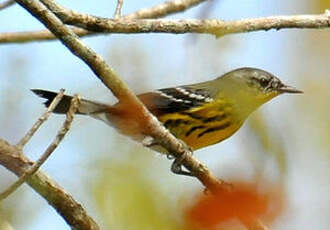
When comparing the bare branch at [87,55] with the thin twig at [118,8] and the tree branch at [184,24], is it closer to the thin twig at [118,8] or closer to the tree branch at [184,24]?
the tree branch at [184,24]

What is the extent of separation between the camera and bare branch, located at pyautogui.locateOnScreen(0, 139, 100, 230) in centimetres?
251

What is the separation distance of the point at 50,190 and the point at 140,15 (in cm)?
231

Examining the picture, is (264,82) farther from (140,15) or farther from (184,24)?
(184,24)

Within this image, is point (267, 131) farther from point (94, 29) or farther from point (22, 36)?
point (22, 36)

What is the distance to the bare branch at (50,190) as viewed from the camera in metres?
2.51

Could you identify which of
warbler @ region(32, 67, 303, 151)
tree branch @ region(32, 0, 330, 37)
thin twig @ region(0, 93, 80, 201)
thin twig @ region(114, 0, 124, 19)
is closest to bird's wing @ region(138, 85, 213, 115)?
warbler @ region(32, 67, 303, 151)

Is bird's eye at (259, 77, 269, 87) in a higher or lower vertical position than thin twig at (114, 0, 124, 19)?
higher

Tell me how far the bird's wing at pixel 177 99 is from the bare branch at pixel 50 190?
2.42 metres

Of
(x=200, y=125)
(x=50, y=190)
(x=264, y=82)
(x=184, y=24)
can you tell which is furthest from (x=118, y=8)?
(x=264, y=82)

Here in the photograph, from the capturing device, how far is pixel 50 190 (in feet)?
8.59

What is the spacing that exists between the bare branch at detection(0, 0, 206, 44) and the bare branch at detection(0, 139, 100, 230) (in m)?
2.04

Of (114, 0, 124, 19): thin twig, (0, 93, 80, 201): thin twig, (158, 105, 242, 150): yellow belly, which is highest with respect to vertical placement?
(158, 105, 242, 150): yellow belly

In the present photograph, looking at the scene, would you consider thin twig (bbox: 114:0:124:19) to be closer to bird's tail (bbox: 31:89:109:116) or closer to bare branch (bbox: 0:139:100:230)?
bare branch (bbox: 0:139:100:230)

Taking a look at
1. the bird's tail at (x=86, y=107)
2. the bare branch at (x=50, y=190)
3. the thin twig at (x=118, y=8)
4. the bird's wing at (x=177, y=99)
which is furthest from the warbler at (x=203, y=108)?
the bare branch at (x=50, y=190)
